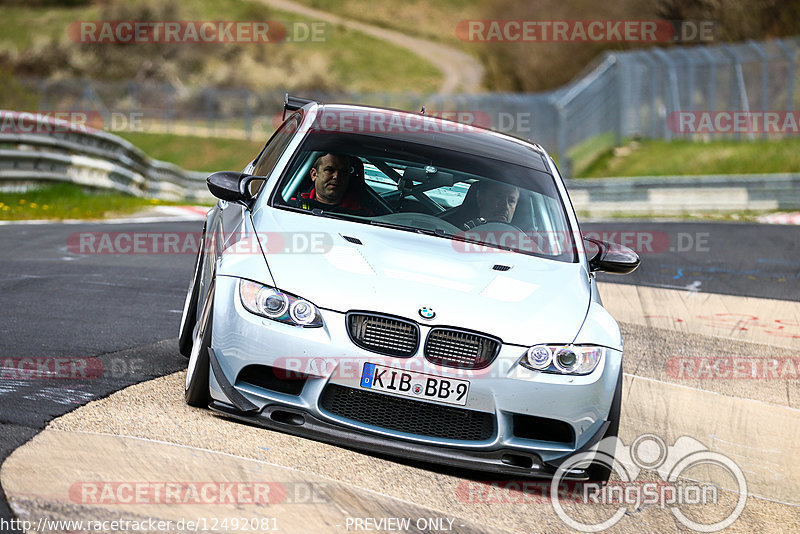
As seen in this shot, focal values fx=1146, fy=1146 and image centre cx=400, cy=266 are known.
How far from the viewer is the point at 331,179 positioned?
629cm

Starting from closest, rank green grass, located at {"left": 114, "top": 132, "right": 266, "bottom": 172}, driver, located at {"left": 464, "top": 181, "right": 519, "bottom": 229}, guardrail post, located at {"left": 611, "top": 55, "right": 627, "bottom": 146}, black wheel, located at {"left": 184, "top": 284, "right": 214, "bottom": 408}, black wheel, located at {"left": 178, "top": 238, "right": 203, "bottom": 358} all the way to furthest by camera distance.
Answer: black wheel, located at {"left": 184, "top": 284, "right": 214, "bottom": 408} → driver, located at {"left": 464, "top": 181, "right": 519, "bottom": 229} → black wheel, located at {"left": 178, "top": 238, "right": 203, "bottom": 358} → guardrail post, located at {"left": 611, "top": 55, "right": 627, "bottom": 146} → green grass, located at {"left": 114, "top": 132, "right": 266, "bottom": 172}

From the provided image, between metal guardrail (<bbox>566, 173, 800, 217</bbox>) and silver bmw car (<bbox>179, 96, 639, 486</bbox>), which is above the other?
metal guardrail (<bbox>566, 173, 800, 217</bbox>)

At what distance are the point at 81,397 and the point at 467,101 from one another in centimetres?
3757

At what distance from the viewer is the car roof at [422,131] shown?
22.0ft

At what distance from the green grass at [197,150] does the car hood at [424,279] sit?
36192 millimetres

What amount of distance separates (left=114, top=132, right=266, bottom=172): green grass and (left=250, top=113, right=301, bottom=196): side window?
113ft

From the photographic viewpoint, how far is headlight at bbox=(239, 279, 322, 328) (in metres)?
5.07

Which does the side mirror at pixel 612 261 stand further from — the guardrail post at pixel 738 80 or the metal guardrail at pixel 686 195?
the guardrail post at pixel 738 80

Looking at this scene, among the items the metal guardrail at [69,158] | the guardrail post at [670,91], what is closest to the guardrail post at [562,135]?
the guardrail post at [670,91]

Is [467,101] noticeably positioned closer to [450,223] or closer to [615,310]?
[615,310]

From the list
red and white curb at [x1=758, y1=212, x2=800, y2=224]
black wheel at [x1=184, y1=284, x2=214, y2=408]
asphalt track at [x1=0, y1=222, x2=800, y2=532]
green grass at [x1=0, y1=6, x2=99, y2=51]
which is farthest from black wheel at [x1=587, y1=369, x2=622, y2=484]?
green grass at [x1=0, y1=6, x2=99, y2=51]

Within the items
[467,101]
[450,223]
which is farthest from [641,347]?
[467,101]

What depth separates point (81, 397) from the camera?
5.54 meters

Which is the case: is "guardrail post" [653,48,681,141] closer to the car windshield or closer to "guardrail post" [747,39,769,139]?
"guardrail post" [747,39,769,139]
